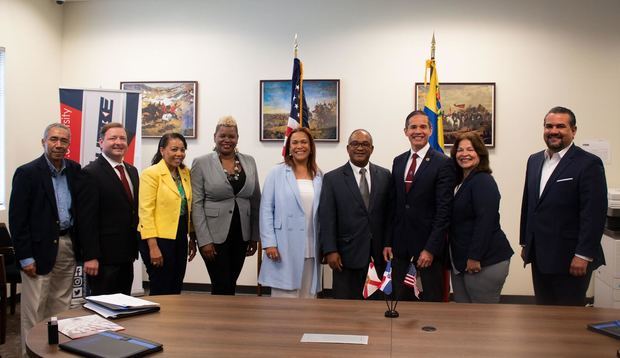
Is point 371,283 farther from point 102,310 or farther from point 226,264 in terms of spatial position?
point 226,264

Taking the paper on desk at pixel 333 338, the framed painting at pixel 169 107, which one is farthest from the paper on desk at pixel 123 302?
the framed painting at pixel 169 107

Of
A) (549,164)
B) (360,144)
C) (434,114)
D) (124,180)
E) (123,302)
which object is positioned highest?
(434,114)

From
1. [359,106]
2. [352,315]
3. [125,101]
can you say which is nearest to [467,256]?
[352,315]

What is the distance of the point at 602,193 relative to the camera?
111 inches

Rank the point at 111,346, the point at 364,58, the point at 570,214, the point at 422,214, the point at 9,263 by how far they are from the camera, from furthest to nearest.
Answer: the point at 364,58
the point at 9,263
the point at 422,214
the point at 570,214
the point at 111,346

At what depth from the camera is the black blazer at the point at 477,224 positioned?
298 cm

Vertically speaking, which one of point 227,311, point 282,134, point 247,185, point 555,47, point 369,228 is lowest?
point 227,311

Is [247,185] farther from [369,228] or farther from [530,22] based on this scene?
[530,22]

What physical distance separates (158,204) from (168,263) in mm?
392

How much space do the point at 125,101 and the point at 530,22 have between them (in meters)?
4.09

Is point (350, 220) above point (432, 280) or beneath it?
above

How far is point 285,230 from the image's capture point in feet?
→ 10.8

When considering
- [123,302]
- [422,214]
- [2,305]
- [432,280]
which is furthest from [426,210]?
[2,305]

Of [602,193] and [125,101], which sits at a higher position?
[125,101]
